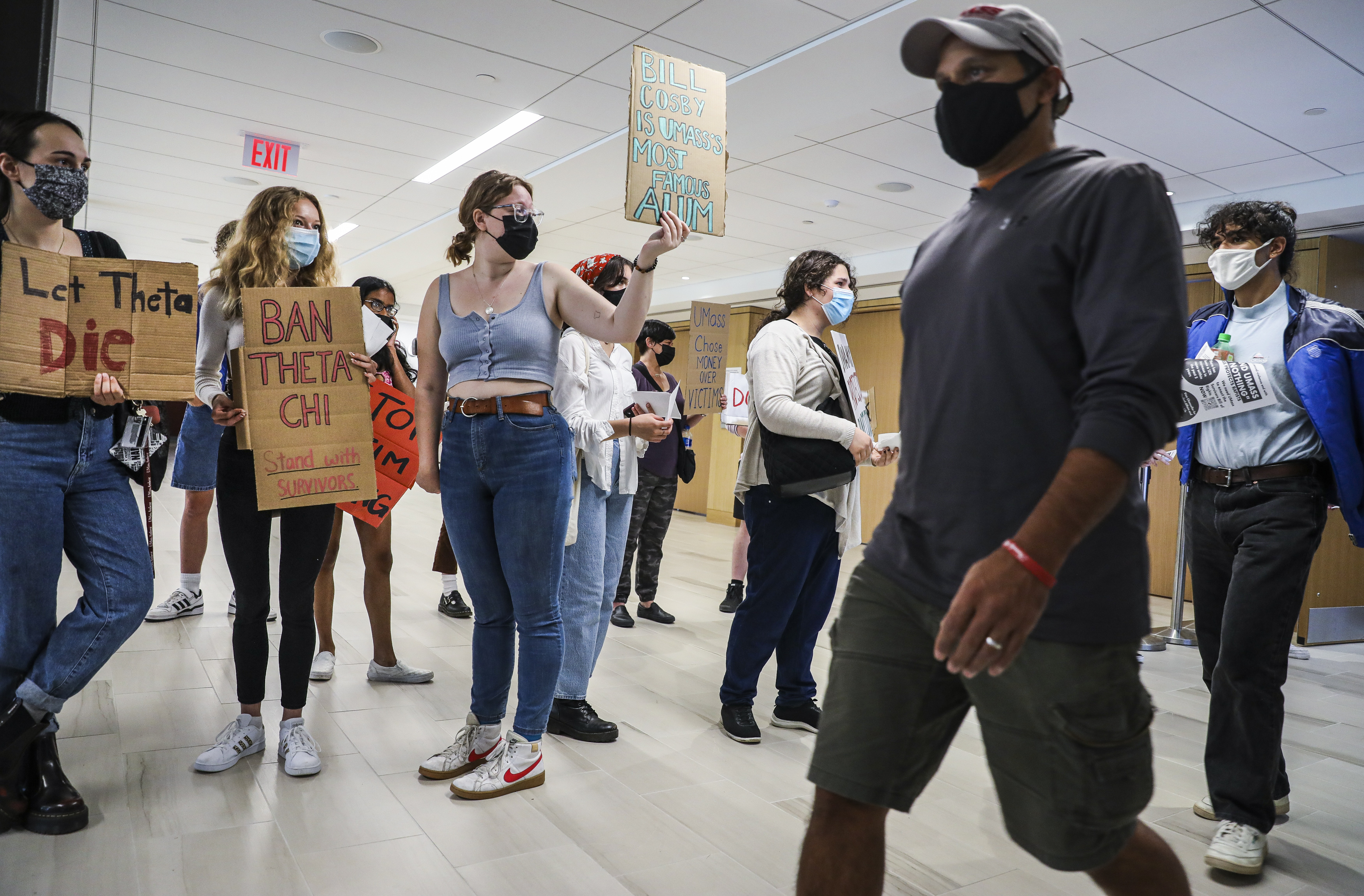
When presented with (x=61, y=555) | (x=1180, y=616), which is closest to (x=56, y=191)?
(x=61, y=555)

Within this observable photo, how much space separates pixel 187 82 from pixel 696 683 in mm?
4524

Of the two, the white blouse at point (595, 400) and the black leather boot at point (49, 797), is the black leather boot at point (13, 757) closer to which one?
the black leather boot at point (49, 797)

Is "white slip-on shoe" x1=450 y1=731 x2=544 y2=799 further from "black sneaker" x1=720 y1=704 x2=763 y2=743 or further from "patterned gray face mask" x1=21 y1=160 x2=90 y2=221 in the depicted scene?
"patterned gray face mask" x1=21 y1=160 x2=90 y2=221

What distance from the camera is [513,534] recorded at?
2.17 metres

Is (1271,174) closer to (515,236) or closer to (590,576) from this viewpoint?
(590,576)

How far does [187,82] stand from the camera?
5098 mm

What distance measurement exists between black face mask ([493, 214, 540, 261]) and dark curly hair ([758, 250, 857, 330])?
95cm

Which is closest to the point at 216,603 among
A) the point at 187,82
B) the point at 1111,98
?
the point at 187,82

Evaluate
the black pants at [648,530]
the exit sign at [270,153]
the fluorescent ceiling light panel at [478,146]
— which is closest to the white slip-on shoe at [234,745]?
the black pants at [648,530]

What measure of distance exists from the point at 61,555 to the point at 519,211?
4.41 feet

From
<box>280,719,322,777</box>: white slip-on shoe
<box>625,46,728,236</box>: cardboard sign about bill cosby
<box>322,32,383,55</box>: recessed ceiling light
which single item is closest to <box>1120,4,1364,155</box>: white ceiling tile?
<box>625,46,728,236</box>: cardboard sign about bill cosby

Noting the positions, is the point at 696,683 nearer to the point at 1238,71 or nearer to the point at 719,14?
the point at 719,14

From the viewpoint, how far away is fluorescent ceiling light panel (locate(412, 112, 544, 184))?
17.7 feet

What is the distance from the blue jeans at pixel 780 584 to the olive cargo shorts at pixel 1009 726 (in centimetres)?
158
